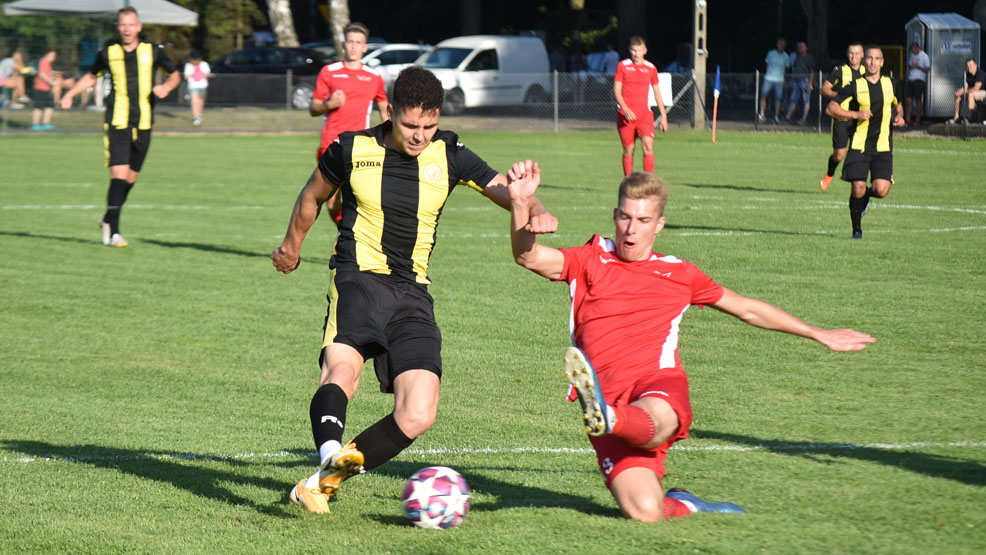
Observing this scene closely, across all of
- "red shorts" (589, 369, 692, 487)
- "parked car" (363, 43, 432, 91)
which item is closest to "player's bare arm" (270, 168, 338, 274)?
"red shorts" (589, 369, 692, 487)

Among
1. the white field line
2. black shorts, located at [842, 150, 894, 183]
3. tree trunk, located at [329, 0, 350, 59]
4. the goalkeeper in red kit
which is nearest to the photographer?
the goalkeeper in red kit

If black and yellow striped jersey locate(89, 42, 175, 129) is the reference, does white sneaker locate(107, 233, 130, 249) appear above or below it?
below

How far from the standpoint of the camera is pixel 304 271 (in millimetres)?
11977

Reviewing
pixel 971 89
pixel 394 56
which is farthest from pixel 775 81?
pixel 394 56

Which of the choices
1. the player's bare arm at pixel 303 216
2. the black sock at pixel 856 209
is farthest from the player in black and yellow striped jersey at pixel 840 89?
the player's bare arm at pixel 303 216

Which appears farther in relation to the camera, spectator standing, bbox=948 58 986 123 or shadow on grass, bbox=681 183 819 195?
spectator standing, bbox=948 58 986 123

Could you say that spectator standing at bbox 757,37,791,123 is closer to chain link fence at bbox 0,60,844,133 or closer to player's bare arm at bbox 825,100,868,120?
chain link fence at bbox 0,60,844,133

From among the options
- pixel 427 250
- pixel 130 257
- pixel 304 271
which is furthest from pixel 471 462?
pixel 130 257

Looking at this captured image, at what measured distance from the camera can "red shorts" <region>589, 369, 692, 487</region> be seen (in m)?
4.88

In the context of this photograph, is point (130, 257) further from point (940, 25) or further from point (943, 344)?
point (940, 25)

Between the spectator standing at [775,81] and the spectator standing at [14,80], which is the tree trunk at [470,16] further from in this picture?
the spectator standing at [14,80]

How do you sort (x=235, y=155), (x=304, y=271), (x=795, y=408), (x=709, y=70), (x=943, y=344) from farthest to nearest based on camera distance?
(x=709, y=70)
(x=235, y=155)
(x=304, y=271)
(x=943, y=344)
(x=795, y=408)

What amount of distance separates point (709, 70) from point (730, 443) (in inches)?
1786

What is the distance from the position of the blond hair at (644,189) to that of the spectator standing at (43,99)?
31522mm
